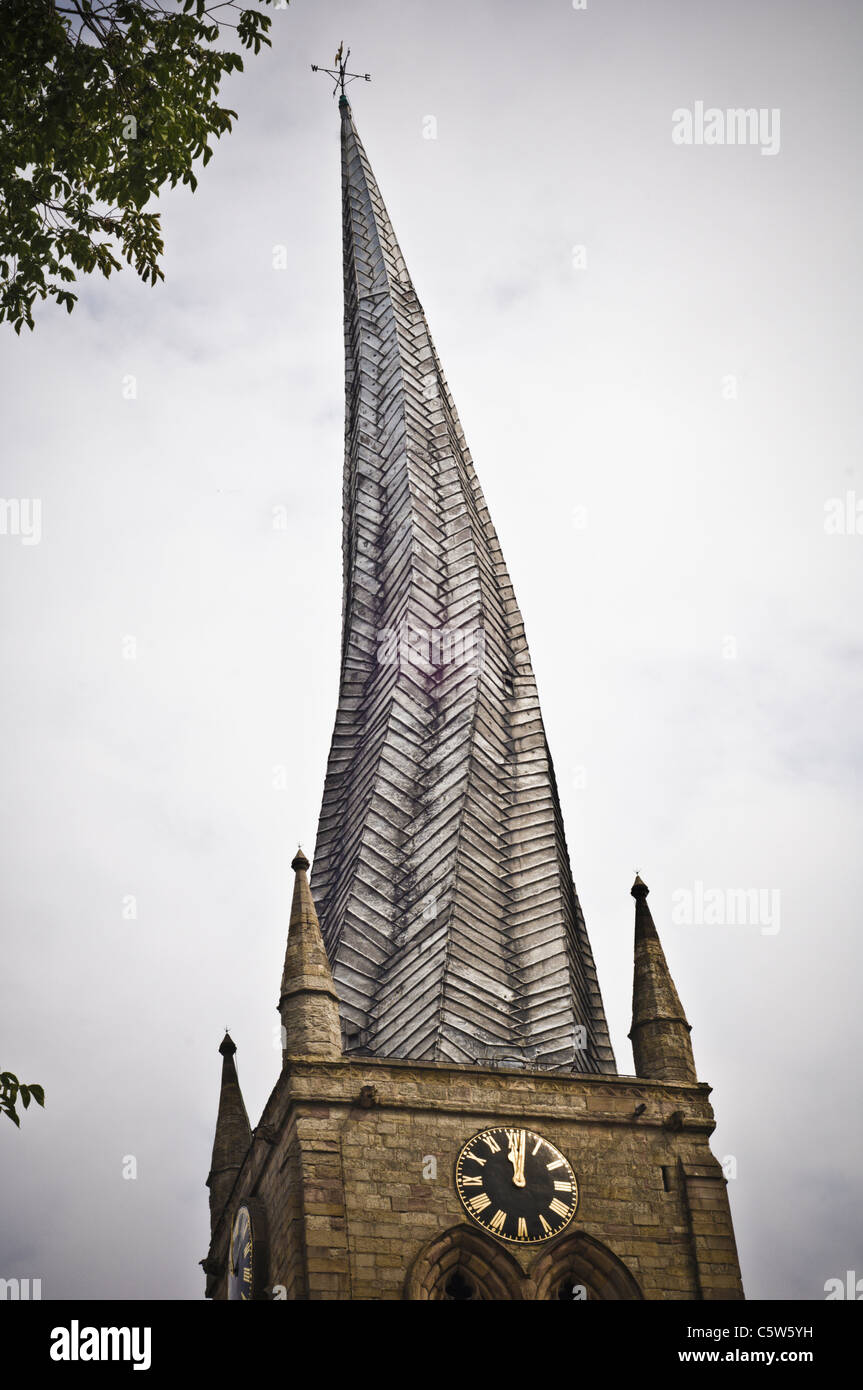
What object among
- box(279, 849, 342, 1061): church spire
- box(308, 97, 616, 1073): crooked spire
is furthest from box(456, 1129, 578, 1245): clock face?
box(279, 849, 342, 1061): church spire

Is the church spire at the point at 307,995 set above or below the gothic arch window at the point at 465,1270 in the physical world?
above

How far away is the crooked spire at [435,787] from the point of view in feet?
123

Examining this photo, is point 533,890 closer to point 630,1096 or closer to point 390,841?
point 390,841

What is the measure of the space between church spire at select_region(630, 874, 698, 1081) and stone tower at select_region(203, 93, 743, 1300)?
48 millimetres

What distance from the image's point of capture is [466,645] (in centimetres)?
4412

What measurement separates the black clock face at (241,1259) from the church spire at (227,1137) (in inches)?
138

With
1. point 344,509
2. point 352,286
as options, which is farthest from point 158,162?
point 352,286

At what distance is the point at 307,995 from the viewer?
1384 inches

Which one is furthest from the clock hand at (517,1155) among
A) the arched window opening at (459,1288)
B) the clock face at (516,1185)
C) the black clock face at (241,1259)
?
the black clock face at (241,1259)

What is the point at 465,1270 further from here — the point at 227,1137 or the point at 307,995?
the point at 227,1137

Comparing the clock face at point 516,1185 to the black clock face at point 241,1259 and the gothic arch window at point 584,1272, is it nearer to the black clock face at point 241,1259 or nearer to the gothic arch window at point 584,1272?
the gothic arch window at point 584,1272

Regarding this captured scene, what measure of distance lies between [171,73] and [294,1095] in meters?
18.3

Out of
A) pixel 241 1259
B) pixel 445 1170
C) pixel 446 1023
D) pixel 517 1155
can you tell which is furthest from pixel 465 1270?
pixel 446 1023

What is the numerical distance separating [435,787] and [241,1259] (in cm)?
982
